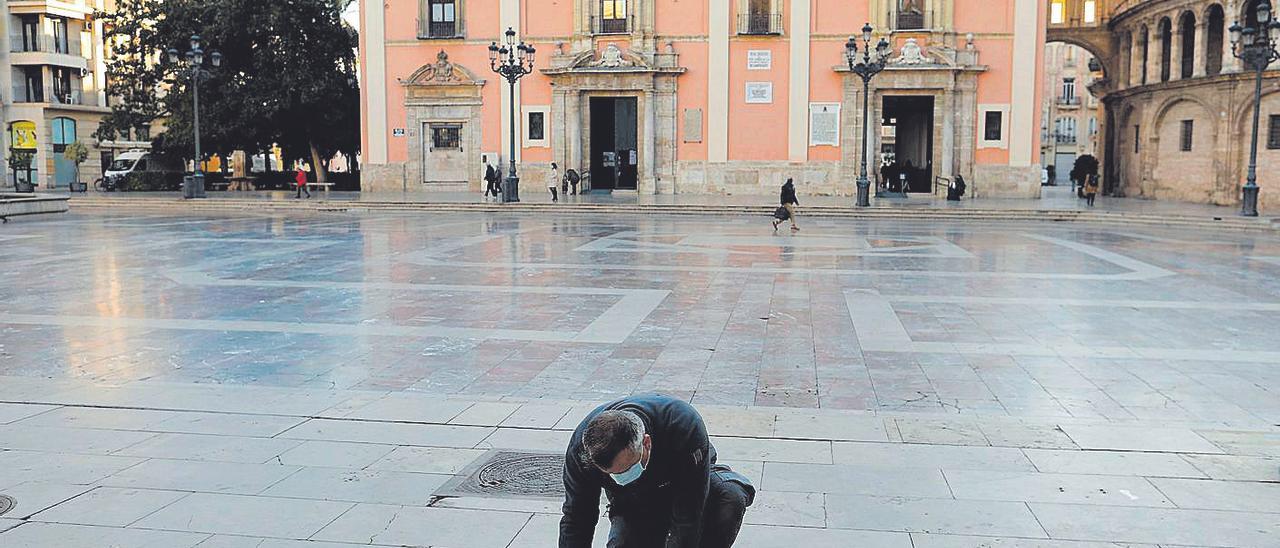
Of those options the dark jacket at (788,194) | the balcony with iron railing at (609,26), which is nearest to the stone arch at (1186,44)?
the balcony with iron railing at (609,26)

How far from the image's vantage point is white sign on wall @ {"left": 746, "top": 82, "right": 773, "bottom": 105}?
36.3 meters

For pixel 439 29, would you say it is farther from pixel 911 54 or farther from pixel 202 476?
pixel 202 476

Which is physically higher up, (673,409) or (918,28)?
(918,28)

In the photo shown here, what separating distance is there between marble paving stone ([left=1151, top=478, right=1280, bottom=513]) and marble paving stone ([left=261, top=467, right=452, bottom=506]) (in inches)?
152

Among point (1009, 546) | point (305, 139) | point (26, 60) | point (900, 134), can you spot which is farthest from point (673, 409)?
point (26, 60)

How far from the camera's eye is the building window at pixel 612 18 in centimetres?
3691

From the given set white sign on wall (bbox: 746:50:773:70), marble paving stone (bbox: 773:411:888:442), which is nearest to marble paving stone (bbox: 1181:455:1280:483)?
marble paving stone (bbox: 773:411:888:442)

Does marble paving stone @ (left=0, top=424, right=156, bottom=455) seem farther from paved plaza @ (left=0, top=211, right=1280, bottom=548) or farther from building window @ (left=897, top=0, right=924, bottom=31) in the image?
building window @ (left=897, top=0, right=924, bottom=31)

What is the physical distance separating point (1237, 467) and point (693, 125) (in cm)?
3174

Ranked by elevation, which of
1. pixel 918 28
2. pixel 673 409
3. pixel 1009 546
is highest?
pixel 918 28

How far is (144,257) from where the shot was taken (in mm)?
17203

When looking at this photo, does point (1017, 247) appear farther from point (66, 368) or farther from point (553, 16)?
point (553, 16)

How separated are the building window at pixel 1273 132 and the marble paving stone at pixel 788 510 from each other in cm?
3159

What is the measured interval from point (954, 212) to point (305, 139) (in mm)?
27567
